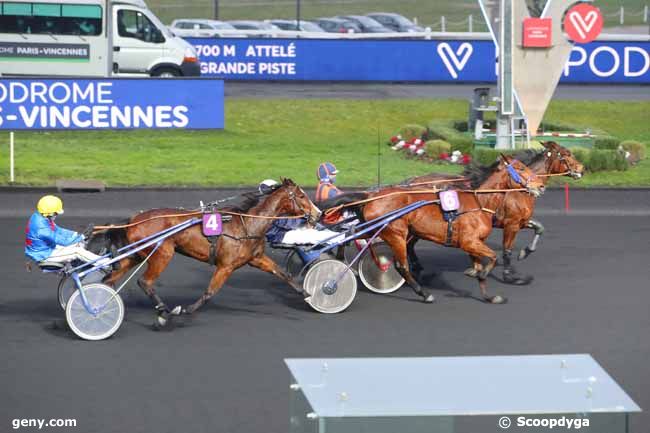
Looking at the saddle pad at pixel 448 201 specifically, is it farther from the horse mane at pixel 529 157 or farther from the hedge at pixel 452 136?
the hedge at pixel 452 136

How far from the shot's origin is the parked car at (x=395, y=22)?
43.2m

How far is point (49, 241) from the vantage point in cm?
1150

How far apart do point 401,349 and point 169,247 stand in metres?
2.51

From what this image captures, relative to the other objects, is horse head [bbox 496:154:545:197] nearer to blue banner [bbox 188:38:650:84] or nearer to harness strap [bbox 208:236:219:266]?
harness strap [bbox 208:236:219:266]

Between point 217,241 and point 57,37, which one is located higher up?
point 57,37

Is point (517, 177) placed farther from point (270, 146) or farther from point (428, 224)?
point (270, 146)

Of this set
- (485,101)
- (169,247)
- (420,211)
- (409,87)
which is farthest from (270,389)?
(409,87)

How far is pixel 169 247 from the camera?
12047 millimetres

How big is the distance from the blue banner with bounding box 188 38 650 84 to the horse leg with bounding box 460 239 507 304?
19.4 metres

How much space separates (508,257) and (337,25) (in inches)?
1208

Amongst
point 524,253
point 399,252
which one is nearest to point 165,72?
point 524,253

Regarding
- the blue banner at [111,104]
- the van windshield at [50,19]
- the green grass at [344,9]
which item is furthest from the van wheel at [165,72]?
the green grass at [344,9]

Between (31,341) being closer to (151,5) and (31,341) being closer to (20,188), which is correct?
(20,188)

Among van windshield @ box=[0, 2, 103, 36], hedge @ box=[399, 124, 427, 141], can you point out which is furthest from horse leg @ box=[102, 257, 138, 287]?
van windshield @ box=[0, 2, 103, 36]
